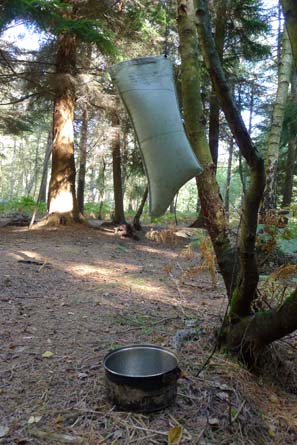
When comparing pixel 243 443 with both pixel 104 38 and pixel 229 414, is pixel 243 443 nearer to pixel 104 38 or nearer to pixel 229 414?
pixel 229 414

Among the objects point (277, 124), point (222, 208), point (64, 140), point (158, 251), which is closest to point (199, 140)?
point (222, 208)

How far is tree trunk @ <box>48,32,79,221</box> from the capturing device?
9.42 meters

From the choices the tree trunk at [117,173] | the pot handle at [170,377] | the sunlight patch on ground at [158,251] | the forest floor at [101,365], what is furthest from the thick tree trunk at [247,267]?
the tree trunk at [117,173]

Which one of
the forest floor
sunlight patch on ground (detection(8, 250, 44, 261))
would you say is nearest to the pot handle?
the forest floor

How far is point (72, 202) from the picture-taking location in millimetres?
9656

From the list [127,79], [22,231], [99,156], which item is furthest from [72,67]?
[127,79]

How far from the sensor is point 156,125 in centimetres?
194

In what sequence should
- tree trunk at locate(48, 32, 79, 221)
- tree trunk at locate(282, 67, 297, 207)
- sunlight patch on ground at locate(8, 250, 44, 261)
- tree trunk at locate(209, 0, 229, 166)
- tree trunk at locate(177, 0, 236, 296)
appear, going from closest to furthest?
tree trunk at locate(177, 0, 236, 296) < sunlight patch on ground at locate(8, 250, 44, 261) < tree trunk at locate(209, 0, 229, 166) < tree trunk at locate(48, 32, 79, 221) < tree trunk at locate(282, 67, 297, 207)

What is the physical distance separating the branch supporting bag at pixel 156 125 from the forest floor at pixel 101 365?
121cm

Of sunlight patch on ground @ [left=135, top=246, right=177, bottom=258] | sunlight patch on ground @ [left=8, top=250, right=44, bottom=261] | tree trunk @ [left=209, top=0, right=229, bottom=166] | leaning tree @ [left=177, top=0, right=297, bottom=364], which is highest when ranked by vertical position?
tree trunk @ [left=209, top=0, right=229, bottom=166]

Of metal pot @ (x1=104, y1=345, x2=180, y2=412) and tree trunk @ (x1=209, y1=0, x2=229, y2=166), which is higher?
tree trunk @ (x1=209, y1=0, x2=229, y2=166)

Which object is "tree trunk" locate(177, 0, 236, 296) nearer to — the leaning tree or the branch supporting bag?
the leaning tree

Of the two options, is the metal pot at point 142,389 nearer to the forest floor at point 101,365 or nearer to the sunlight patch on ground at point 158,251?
the forest floor at point 101,365

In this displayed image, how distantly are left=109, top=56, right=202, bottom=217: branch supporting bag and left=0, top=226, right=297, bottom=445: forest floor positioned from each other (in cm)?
A: 121
